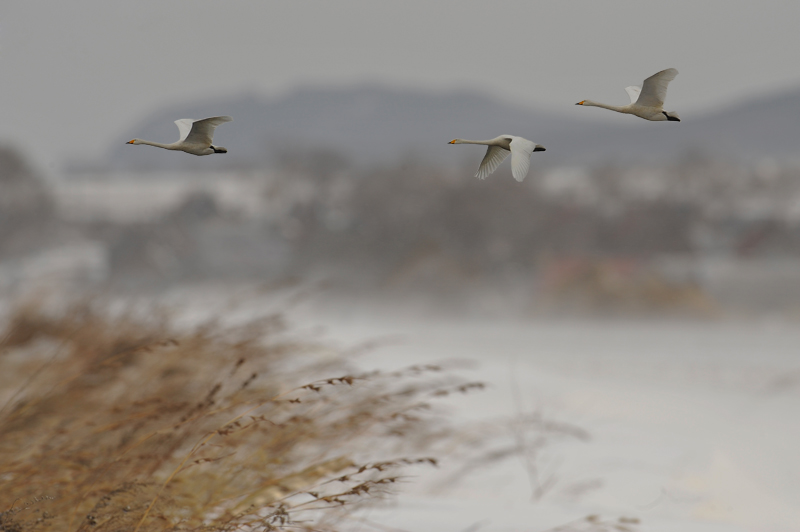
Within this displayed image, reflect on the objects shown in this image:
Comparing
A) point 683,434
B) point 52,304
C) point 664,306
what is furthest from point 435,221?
point 52,304

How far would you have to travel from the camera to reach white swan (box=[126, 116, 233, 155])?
234 mm

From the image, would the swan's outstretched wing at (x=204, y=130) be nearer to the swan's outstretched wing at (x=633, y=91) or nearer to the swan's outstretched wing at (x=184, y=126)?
the swan's outstretched wing at (x=184, y=126)

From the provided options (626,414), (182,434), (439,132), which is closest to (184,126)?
(182,434)

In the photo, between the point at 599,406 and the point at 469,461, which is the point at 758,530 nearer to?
the point at 469,461

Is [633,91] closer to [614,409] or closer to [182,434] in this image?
[182,434]

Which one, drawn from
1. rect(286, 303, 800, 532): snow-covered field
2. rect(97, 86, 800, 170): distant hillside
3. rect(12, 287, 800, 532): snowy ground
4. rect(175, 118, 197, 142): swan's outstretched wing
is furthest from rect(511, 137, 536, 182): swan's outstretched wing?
rect(97, 86, 800, 170): distant hillside

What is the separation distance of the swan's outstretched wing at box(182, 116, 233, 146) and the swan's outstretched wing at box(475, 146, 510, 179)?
0.30 ft

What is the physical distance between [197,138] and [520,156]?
0.11 meters

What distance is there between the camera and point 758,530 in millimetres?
1602

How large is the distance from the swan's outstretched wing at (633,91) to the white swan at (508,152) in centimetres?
5

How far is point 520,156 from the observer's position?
23cm

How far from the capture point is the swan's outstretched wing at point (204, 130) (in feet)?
0.80

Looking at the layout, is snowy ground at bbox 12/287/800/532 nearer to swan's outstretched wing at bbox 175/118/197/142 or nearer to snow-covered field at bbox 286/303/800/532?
snow-covered field at bbox 286/303/800/532

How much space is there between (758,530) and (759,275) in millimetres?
3785
